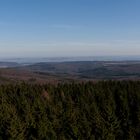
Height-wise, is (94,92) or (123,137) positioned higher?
(94,92)

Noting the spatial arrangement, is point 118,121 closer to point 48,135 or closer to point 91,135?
point 91,135

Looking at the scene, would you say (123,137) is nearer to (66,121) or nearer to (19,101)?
(66,121)

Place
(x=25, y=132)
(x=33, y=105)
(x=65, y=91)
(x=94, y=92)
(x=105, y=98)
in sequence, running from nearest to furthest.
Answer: (x=25, y=132), (x=33, y=105), (x=105, y=98), (x=94, y=92), (x=65, y=91)

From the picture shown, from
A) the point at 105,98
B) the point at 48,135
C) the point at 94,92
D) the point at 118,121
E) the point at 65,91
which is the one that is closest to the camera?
the point at 48,135

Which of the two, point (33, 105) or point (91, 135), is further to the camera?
point (33, 105)

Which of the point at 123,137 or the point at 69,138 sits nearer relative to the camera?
the point at 69,138

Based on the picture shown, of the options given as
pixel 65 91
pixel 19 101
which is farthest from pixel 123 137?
pixel 65 91

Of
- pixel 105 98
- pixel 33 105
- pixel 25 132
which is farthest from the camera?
pixel 105 98

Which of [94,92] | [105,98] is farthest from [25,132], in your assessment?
[94,92]

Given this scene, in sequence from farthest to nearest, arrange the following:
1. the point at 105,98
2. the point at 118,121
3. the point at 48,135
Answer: the point at 105,98 → the point at 118,121 → the point at 48,135
